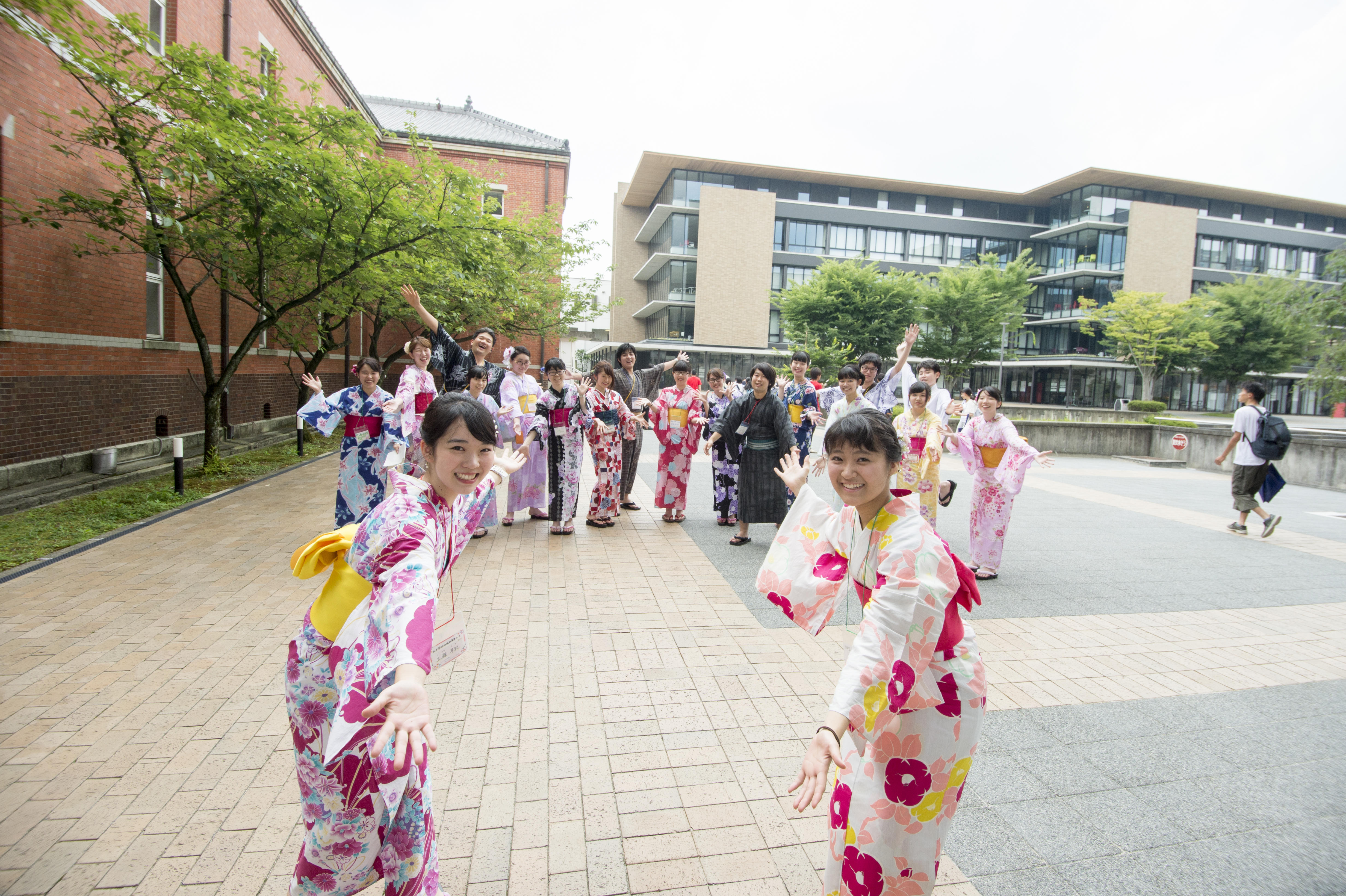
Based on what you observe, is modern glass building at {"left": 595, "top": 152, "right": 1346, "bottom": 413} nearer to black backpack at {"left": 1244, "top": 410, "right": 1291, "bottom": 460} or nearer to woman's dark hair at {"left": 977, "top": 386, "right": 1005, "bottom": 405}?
black backpack at {"left": 1244, "top": 410, "right": 1291, "bottom": 460}

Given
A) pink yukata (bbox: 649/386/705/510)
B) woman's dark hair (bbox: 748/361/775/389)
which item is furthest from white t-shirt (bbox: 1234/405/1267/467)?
pink yukata (bbox: 649/386/705/510)

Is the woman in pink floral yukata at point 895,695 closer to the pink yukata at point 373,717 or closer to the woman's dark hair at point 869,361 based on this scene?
the pink yukata at point 373,717

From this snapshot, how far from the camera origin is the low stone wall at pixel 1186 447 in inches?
546

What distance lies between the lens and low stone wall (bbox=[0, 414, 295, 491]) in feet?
27.1

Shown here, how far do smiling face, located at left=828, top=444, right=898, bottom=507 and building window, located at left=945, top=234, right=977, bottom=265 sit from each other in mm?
46893

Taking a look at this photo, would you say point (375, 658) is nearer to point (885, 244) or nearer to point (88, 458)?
point (88, 458)

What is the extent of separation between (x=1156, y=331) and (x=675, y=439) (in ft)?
123

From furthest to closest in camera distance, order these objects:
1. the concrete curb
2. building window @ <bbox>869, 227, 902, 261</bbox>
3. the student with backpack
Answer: building window @ <bbox>869, 227, 902, 261</bbox>, the student with backpack, the concrete curb

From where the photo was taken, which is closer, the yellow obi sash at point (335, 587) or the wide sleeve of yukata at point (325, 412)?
the yellow obi sash at point (335, 587)

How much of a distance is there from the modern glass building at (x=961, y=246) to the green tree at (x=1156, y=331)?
495 centimetres

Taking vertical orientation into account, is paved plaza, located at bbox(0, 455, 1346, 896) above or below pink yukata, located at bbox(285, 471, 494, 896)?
below

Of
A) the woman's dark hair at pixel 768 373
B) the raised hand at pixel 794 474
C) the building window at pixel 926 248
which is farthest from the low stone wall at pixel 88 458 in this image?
the building window at pixel 926 248

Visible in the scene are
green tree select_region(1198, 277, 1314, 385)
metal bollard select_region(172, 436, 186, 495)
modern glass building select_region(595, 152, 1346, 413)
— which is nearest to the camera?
metal bollard select_region(172, 436, 186, 495)

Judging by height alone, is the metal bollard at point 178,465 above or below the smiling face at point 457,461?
below
